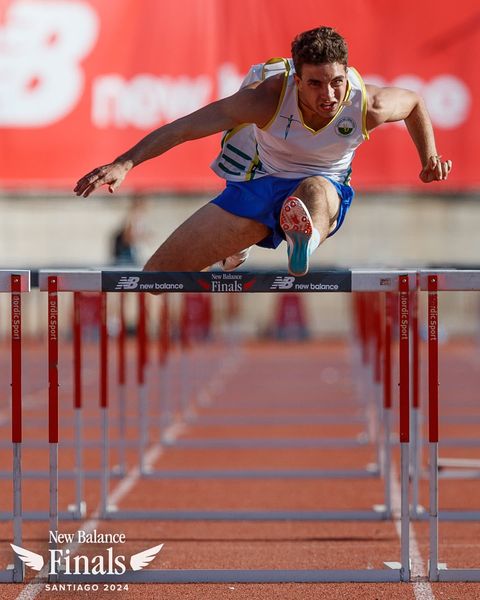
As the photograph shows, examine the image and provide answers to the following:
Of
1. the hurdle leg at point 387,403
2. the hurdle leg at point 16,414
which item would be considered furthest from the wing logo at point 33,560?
the hurdle leg at point 387,403

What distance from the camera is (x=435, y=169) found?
5.35m

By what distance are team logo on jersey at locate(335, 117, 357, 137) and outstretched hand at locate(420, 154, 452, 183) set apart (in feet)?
1.18

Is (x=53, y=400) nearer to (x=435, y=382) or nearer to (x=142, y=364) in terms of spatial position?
(x=435, y=382)

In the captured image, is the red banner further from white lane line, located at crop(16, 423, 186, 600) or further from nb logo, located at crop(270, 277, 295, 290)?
nb logo, located at crop(270, 277, 295, 290)

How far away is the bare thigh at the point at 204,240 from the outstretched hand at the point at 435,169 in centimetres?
79

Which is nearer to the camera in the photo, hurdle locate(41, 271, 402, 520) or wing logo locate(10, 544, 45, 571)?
hurdle locate(41, 271, 402, 520)

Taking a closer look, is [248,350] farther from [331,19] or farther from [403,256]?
[331,19]

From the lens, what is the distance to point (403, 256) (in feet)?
90.8

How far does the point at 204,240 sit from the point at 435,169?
1076 millimetres

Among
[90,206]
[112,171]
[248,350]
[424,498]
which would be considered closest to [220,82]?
[424,498]

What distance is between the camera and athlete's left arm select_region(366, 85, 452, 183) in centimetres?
533

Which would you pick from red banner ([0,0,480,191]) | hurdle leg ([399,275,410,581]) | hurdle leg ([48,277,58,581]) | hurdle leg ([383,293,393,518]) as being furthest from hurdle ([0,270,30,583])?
red banner ([0,0,480,191])

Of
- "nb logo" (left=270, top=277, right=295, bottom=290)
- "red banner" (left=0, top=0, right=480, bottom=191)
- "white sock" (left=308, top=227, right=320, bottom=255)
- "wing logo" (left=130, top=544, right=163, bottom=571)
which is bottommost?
"wing logo" (left=130, top=544, right=163, bottom=571)

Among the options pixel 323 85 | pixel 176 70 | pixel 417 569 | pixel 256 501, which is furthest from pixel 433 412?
pixel 176 70
